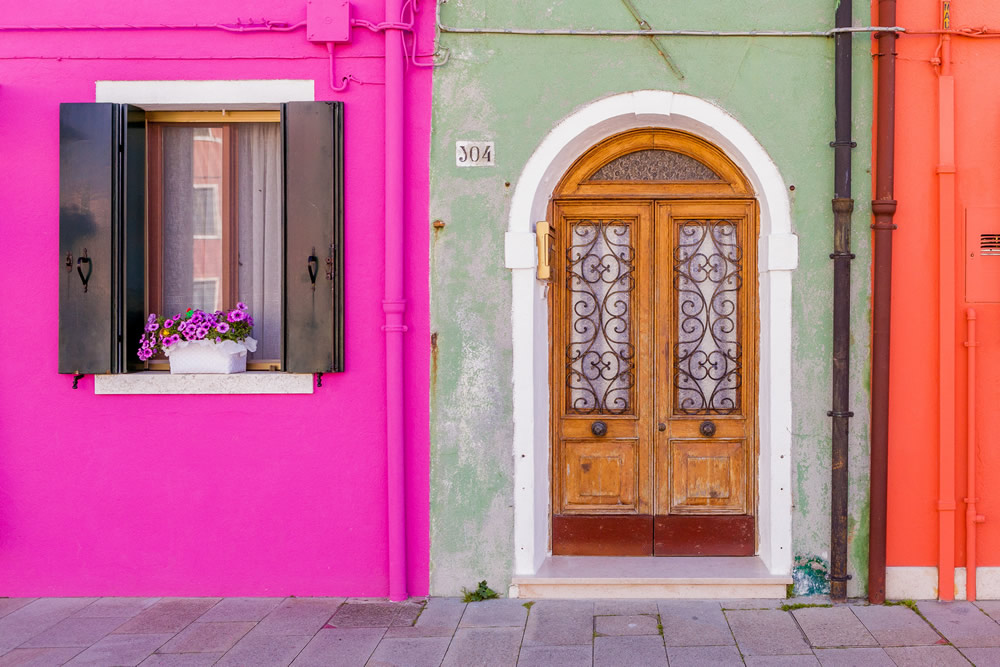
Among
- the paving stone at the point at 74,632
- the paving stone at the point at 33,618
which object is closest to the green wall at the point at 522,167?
the paving stone at the point at 74,632

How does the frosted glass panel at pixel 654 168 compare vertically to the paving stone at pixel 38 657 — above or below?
above

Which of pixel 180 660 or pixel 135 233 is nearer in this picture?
pixel 180 660

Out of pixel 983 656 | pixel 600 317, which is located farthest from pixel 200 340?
pixel 983 656

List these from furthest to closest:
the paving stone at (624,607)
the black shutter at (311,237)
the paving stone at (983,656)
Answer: the black shutter at (311,237), the paving stone at (624,607), the paving stone at (983,656)

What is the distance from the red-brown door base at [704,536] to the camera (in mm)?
4965

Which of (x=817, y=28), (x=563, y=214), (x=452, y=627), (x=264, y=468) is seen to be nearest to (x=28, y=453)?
(x=264, y=468)

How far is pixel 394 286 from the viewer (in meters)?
4.64

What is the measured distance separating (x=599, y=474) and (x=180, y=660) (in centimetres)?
264

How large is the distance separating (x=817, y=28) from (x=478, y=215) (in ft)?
7.55

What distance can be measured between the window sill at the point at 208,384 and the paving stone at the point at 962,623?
150 inches

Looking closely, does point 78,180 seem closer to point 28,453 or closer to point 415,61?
point 28,453

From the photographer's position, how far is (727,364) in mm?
4992

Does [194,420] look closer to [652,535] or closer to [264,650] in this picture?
[264,650]

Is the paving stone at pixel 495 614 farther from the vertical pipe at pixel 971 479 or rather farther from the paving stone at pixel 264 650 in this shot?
the vertical pipe at pixel 971 479
